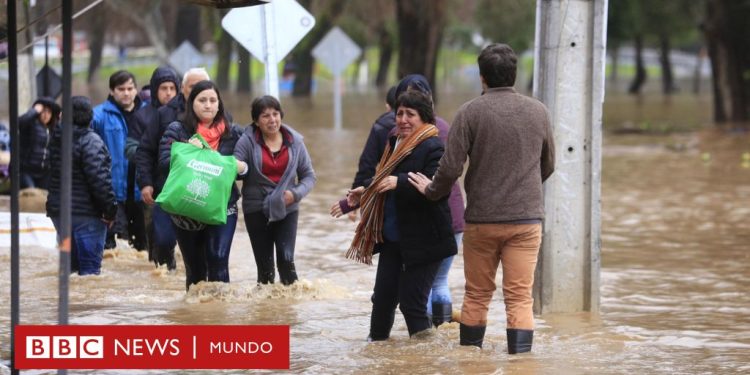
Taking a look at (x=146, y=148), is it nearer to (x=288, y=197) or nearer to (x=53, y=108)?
(x=288, y=197)

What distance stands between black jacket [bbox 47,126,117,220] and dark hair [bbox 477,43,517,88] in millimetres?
3565

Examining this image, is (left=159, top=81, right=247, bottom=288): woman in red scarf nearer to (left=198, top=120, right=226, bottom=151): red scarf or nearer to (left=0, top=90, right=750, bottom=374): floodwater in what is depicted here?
(left=198, top=120, right=226, bottom=151): red scarf

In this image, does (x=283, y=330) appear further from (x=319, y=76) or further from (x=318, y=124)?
(x=319, y=76)

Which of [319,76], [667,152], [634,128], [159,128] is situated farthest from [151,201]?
[319,76]

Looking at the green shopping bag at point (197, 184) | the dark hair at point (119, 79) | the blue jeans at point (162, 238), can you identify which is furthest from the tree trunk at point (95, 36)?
the green shopping bag at point (197, 184)

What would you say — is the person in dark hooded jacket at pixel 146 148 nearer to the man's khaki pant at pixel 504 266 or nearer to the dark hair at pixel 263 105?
the dark hair at pixel 263 105

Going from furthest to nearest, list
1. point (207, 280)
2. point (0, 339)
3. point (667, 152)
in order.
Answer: point (667, 152), point (207, 280), point (0, 339)

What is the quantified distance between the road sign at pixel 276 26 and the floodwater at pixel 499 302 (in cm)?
188

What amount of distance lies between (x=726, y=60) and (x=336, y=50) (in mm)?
9352

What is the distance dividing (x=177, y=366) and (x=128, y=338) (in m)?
0.29

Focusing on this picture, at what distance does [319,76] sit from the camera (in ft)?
319

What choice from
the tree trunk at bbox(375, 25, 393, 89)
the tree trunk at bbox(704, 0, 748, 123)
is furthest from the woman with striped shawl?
the tree trunk at bbox(375, 25, 393, 89)

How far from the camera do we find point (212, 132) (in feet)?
31.7

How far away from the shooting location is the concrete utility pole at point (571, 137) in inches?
373
